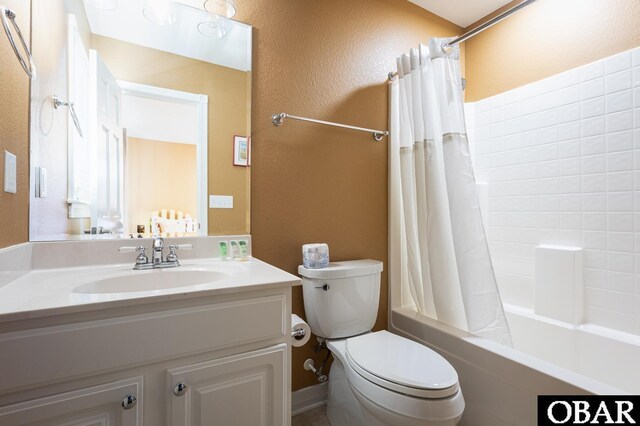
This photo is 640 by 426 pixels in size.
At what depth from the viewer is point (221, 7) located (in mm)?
1410

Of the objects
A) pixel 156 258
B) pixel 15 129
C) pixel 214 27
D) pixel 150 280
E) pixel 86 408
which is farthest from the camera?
pixel 214 27

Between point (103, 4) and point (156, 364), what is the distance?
4.54 ft

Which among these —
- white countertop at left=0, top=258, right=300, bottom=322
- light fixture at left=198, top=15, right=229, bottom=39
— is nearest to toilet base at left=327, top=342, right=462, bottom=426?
white countertop at left=0, top=258, right=300, bottom=322

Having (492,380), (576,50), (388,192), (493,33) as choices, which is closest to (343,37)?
(388,192)

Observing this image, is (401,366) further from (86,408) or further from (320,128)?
(320,128)

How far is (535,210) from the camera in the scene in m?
1.87

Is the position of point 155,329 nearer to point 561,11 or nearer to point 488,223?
point 488,223

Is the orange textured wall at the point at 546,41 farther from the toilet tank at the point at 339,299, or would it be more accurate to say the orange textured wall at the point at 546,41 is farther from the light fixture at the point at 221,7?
the light fixture at the point at 221,7

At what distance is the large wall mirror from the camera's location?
3.80 ft

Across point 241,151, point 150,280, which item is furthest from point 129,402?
point 241,151

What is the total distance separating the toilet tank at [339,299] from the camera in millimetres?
1438

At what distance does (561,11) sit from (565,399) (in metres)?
2.04

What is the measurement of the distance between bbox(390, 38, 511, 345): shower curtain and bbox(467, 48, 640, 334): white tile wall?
698 millimetres

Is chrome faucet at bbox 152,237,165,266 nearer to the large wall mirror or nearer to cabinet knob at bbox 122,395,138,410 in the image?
the large wall mirror
